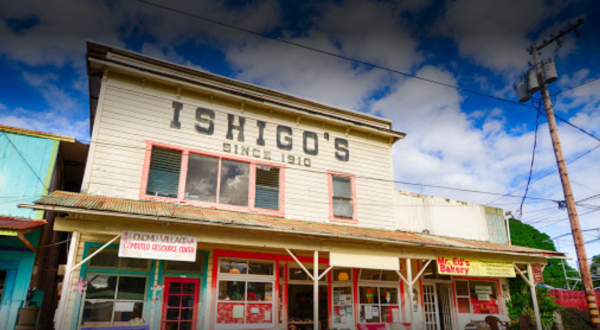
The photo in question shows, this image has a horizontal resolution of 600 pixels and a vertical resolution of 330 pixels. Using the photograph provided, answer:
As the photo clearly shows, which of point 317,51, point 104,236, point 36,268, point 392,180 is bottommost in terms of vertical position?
point 36,268

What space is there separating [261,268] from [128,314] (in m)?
3.69

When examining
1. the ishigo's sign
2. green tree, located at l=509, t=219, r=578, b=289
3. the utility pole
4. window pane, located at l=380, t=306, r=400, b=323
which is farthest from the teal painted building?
green tree, located at l=509, t=219, r=578, b=289

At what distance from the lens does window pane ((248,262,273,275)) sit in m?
11.4

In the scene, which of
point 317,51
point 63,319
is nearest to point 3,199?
point 63,319

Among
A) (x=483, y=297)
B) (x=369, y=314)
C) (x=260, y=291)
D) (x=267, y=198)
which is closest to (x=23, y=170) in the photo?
(x=267, y=198)

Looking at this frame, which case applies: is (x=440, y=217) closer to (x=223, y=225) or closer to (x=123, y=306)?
(x=223, y=225)

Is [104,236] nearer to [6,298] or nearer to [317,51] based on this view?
[6,298]

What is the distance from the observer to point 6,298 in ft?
29.5

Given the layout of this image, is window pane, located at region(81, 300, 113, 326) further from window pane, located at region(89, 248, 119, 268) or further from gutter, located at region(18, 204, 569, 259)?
gutter, located at region(18, 204, 569, 259)

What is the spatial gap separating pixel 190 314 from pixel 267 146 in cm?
553

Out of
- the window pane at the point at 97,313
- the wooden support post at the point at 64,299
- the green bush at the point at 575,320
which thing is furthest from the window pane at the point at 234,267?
the green bush at the point at 575,320

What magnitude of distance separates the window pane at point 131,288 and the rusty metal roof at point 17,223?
2.34 meters

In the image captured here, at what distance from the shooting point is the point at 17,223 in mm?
8695

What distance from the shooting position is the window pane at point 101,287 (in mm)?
9414
